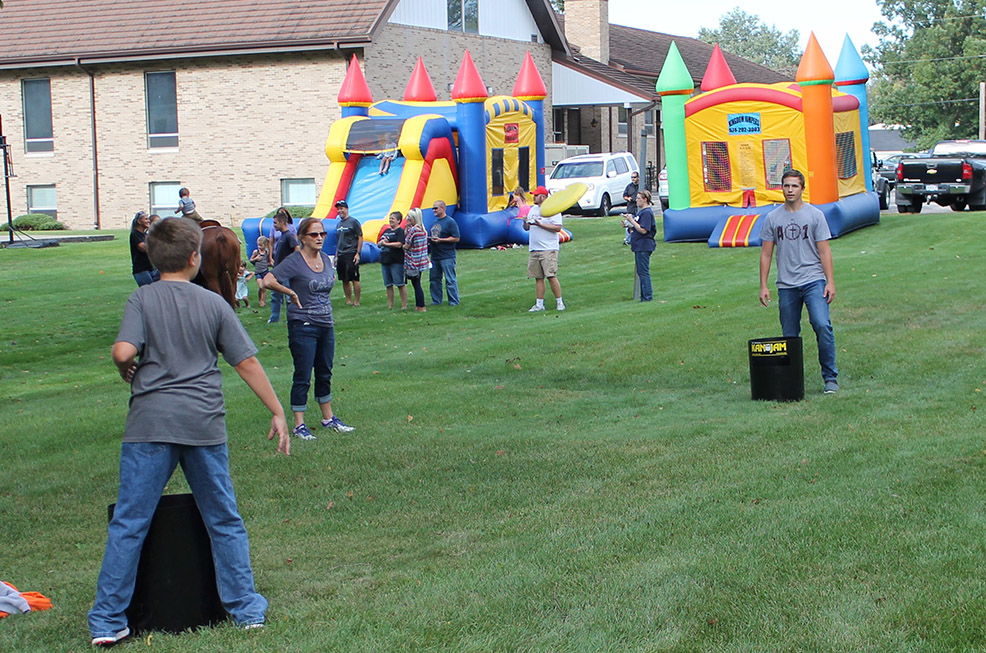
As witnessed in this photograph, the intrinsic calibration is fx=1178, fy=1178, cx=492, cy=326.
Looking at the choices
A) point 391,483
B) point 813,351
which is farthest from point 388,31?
point 391,483

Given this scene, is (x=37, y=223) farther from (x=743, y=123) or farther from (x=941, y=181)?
(x=941, y=181)

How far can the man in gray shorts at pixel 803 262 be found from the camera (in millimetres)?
9719

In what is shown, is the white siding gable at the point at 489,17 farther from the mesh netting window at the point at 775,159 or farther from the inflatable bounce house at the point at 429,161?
the mesh netting window at the point at 775,159

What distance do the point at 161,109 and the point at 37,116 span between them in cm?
449

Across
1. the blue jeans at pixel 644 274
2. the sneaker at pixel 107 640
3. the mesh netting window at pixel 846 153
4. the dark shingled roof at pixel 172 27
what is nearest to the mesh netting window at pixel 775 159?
the mesh netting window at pixel 846 153

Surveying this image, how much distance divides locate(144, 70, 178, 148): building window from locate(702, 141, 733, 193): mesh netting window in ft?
59.6

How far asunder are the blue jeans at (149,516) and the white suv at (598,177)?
30276 millimetres

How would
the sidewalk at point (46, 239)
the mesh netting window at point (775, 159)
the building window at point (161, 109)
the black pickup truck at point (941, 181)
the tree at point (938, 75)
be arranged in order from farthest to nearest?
the tree at point (938, 75) < the building window at point (161, 109) < the black pickup truck at point (941, 181) < the sidewalk at point (46, 239) < the mesh netting window at point (775, 159)

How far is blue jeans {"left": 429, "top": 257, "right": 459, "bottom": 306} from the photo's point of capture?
17.8 meters

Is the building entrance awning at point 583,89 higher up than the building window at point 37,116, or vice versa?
the building entrance awning at point 583,89

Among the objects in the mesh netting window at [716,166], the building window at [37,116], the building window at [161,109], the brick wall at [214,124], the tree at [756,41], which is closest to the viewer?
the mesh netting window at [716,166]

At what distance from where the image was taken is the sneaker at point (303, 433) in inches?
353

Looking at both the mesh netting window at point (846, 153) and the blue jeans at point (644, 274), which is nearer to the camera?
the blue jeans at point (644, 274)

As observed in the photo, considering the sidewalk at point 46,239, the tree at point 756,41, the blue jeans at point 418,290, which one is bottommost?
the blue jeans at point 418,290
